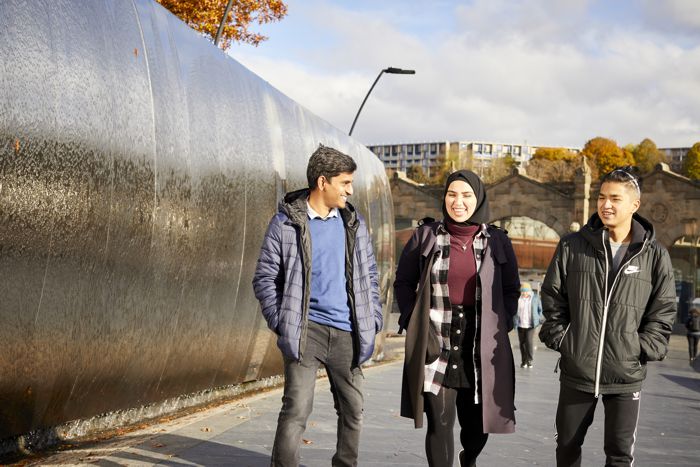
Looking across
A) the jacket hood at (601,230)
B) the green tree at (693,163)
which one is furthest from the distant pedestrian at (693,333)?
the green tree at (693,163)

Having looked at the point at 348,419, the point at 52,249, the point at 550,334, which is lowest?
the point at 348,419

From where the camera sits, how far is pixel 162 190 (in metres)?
6.96

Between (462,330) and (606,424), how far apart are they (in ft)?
2.74

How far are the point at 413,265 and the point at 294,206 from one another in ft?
2.61

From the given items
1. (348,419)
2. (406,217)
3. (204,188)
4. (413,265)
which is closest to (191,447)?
(348,419)

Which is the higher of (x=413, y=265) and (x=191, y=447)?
(x=413, y=265)

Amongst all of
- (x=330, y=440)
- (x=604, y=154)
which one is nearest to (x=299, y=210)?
(x=330, y=440)

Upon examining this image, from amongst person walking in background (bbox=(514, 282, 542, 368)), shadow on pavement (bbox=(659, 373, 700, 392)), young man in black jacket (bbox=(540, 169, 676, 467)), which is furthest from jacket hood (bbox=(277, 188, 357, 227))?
person walking in background (bbox=(514, 282, 542, 368))

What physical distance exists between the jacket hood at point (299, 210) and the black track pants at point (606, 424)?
135 cm

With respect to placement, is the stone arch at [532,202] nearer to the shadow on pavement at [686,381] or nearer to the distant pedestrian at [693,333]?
the distant pedestrian at [693,333]

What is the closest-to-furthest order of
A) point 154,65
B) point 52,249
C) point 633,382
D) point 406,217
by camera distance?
point 633,382, point 52,249, point 154,65, point 406,217

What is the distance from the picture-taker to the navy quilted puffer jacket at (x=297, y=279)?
480cm

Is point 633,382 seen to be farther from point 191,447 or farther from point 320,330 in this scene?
point 191,447

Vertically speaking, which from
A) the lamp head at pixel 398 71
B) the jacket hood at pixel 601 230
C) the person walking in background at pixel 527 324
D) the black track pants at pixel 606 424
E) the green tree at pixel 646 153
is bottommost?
the person walking in background at pixel 527 324
